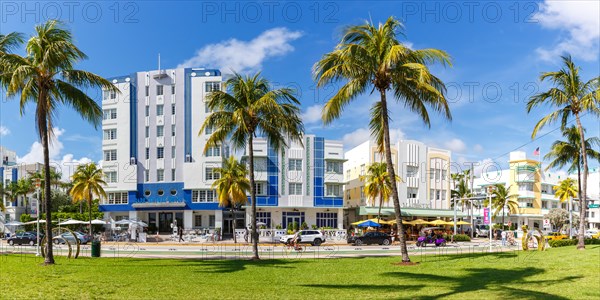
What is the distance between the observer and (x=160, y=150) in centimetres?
6606

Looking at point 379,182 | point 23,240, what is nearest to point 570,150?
point 379,182

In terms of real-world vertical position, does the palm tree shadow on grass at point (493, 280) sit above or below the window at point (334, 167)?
below

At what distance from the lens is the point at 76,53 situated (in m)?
22.7

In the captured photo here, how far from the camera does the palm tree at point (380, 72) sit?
22.4 metres

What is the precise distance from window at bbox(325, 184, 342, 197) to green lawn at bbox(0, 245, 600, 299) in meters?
40.5

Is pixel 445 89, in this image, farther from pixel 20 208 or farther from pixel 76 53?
pixel 20 208

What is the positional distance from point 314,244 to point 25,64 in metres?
28.3

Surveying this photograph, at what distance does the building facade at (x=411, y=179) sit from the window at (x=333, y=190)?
11.9ft

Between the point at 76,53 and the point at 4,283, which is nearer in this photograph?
the point at 4,283

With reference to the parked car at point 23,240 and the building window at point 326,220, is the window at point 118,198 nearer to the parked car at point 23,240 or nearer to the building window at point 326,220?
the parked car at point 23,240

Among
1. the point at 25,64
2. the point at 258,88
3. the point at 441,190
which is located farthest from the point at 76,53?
the point at 441,190

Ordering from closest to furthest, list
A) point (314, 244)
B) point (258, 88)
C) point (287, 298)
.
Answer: point (287, 298), point (258, 88), point (314, 244)

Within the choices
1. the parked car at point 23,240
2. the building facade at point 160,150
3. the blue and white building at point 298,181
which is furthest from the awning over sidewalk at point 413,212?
the parked car at point 23,240

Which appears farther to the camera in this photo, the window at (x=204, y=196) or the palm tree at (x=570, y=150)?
the window at (x=204, y=196)
